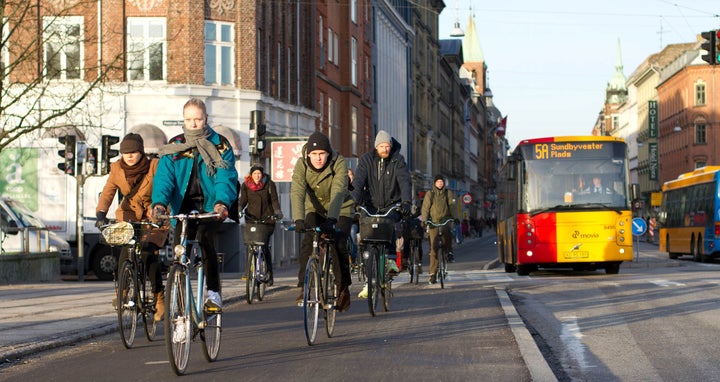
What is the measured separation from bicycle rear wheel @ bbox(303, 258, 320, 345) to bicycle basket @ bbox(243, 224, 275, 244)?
689 cm

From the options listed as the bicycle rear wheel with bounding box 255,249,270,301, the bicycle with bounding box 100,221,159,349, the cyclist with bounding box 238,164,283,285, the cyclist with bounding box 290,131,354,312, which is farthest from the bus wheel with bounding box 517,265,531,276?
the bicycle with bounding box 100,221,159,349

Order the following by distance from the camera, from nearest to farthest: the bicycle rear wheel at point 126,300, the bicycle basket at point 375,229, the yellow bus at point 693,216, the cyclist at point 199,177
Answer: the cyclist at point 199,177
the bicycle rear wheel at point 126,300
the bicycle basket at point 375,229
the yellow bus at point 693,216

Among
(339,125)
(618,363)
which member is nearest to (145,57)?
(339,125)

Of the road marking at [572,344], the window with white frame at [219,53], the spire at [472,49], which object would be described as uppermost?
the spire at [472,49]

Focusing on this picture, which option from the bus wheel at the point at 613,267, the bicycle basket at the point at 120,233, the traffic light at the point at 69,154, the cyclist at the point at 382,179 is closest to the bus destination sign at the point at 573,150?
the bus wheel at the point at 613,267

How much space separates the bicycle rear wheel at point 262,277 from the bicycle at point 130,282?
259 inches

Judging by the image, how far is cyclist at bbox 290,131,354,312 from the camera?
12.0 meters

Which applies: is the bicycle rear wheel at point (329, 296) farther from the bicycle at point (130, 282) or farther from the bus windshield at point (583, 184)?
the bus windshield at point (583, 184)

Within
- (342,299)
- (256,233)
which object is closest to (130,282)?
(342,299)

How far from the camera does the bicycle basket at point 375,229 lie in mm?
14711

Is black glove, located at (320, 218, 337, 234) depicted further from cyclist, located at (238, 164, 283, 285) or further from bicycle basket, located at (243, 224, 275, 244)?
cyclist, located at (238, 164, 283, 285)

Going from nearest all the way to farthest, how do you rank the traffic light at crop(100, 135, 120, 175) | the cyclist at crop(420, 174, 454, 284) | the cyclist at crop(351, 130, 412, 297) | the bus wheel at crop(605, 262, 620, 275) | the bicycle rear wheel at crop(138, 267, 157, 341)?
the bicycle rear wheel at crop(138, 267, 157, 341), the cyclist at crop(351, 130, 412, 297), the cyclist at crop(420, 174, 454, 284), the traffic light at crop(100, 135, 120, 175), the bus wheel at crop(605, 262, 620, 275)

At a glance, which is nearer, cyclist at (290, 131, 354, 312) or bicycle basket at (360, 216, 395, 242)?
cyclist at (290, 131, 354, 312)

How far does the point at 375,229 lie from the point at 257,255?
12.9ft
